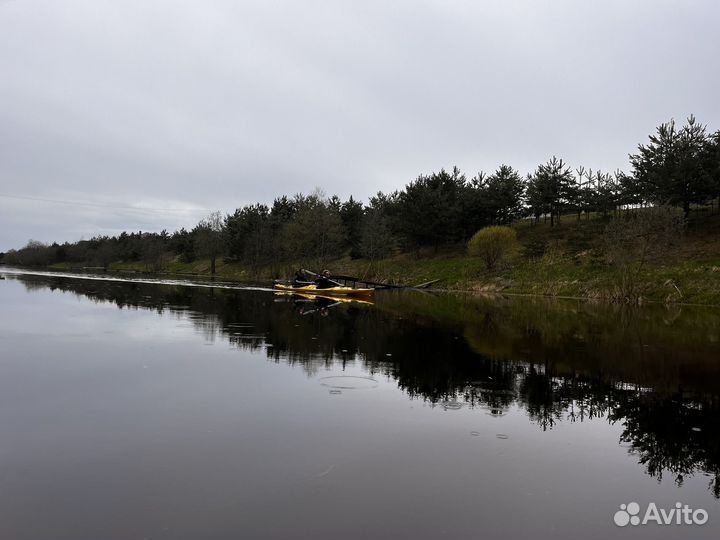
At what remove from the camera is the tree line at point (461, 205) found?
49594 millimetres

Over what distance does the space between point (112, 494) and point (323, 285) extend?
3811 centimetres

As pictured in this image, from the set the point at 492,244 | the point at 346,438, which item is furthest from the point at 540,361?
the point at 492,244

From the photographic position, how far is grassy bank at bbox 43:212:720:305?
132ft

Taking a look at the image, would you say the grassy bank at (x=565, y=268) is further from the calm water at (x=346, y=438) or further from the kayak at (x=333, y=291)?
the calm water at (x=346, y=438)

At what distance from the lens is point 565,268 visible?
2023 inches

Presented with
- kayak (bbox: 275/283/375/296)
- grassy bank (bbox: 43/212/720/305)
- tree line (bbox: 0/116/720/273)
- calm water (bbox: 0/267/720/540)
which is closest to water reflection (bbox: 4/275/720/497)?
calm water (bbox: 0/267/720/540)

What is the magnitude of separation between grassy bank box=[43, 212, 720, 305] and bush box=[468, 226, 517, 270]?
143cm

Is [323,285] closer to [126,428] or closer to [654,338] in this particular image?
[654,338]

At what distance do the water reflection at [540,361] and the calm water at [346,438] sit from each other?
0.08m

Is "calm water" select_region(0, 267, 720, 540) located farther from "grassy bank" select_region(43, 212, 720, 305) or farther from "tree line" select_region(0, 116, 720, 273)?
"tree line" select_region(0, 116, 720, 273)

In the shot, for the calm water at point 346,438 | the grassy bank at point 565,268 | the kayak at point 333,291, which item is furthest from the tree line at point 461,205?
the calm water at point 346,438

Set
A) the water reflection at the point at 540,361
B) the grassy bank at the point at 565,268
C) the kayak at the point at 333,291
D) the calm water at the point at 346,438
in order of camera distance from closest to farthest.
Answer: the calm water at the point at 346,438 < the water reflection at the point at 540,361 < the grassy bank at the point at 565,268 < the kayak at the point at 333,291

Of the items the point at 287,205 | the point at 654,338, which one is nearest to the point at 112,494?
the point at 654,338

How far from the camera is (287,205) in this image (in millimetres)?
106812
